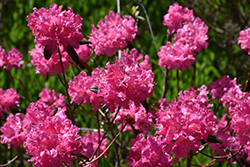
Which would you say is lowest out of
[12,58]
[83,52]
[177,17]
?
[12,58]

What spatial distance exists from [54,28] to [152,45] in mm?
2134

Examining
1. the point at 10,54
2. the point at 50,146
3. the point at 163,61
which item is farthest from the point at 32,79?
the point at 50,146

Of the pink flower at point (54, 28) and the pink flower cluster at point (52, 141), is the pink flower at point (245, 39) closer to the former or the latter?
the pink flower at point (54, 28)

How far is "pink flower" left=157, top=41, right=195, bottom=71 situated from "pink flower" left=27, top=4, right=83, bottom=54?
0.45 metres

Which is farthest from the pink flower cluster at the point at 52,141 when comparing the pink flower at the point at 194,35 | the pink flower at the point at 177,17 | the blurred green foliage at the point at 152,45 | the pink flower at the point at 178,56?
the blurred green foliage at the point at 152,45

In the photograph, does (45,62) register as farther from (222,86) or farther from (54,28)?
(222,86)

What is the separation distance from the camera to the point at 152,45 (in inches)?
122

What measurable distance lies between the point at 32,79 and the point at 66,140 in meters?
2.09

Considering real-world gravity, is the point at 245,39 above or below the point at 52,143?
above

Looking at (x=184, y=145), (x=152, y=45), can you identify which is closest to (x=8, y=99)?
(x=184, y=145)

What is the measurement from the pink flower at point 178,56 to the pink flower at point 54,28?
454 mm

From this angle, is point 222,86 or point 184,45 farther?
point 222,86

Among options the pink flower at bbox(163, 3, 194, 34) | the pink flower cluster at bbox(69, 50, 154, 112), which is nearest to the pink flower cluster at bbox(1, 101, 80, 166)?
the pink flower cluster at bbox(69, 50, 154, 112)

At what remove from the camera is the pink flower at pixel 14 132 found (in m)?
1.39
